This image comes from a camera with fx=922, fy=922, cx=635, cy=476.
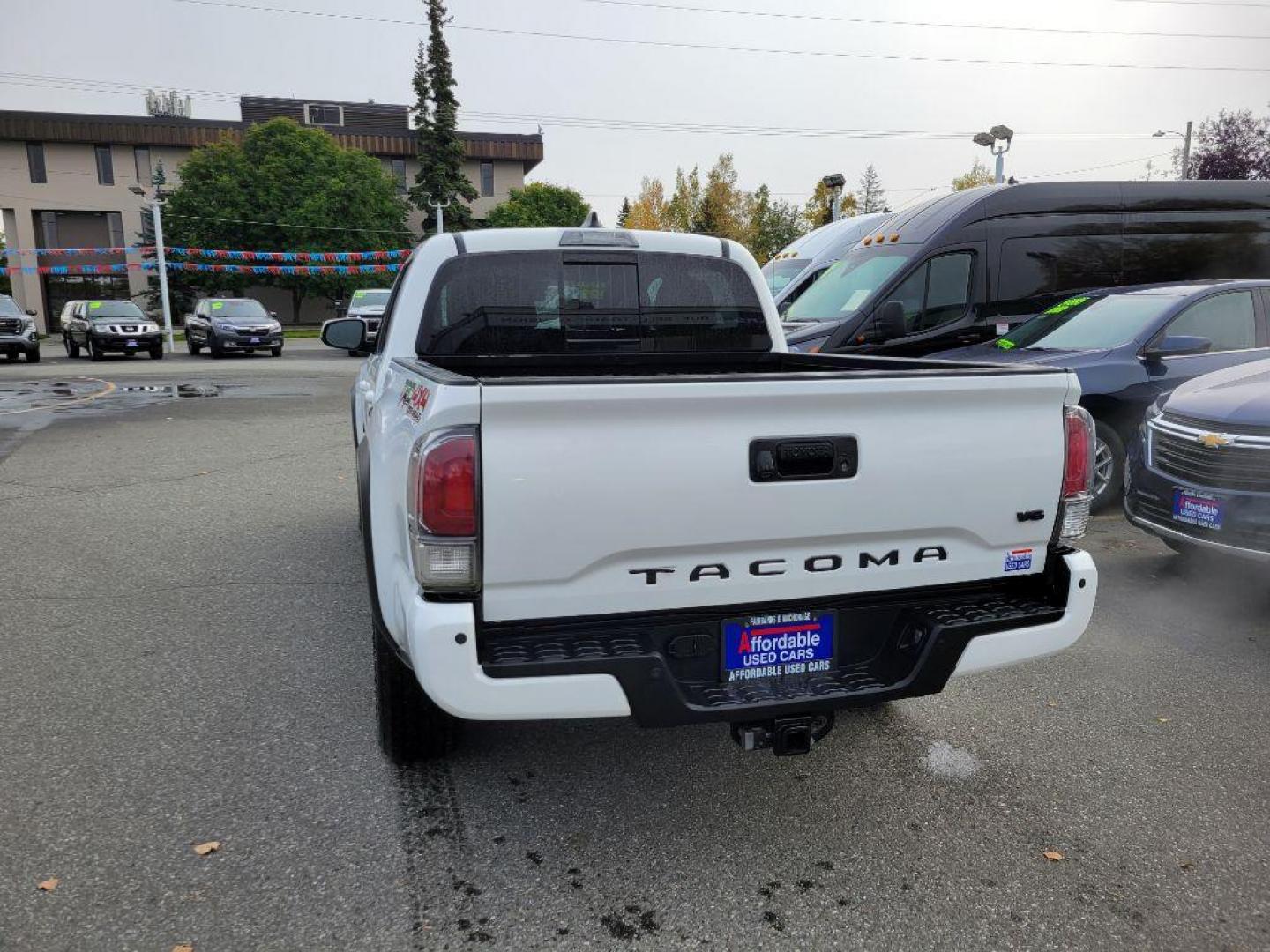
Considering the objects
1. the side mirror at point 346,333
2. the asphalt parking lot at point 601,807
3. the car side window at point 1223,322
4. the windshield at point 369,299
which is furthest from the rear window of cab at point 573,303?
the windshield at point 369,299

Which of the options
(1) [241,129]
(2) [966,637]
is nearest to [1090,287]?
(2) [966,637]

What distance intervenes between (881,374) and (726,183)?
1860 inches

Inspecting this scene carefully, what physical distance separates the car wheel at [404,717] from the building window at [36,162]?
61.5 metres

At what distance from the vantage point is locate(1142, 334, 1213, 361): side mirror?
6.71 m

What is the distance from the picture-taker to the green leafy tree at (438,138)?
55.4m

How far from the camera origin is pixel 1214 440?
4.89m

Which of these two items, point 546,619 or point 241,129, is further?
point 241,129

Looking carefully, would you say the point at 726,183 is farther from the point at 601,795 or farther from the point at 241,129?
the point at 601,795

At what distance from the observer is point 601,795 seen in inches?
124

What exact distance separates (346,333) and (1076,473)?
14.6 feet

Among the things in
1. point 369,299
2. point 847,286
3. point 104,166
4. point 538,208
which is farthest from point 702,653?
point 104,166

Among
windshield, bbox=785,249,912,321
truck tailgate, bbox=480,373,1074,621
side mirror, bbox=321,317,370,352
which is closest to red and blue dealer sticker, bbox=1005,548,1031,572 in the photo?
truck tailgate, bbox=480,373,1074,621

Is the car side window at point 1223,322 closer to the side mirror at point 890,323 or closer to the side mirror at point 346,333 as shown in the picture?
the side mirror at point 890,323

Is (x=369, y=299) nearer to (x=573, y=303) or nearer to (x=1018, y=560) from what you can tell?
(x=573, y=303)
